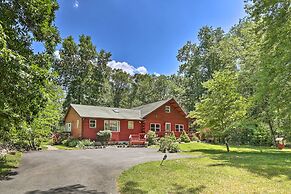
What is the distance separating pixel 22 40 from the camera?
10219 millimetres

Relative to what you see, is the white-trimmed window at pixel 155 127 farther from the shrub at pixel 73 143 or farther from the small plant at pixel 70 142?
the shrub at pixel 73 143

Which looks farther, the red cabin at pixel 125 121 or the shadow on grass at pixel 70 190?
the red cabin at pixel 125 121

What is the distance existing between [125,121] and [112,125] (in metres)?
1.77

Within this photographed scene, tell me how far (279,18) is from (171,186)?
10.9 metres

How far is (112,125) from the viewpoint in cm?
3088

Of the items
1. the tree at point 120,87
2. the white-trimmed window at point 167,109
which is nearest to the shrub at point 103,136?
the white-trimmed window at point 167,109

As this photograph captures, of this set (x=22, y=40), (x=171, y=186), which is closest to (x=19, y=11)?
(x=22, y=40)

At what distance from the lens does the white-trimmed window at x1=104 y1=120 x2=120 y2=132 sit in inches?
1198

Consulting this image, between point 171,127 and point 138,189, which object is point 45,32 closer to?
point 138,189

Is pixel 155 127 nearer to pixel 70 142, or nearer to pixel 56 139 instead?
pixel 70 142

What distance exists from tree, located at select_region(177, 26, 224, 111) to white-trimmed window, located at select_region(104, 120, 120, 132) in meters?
20.1

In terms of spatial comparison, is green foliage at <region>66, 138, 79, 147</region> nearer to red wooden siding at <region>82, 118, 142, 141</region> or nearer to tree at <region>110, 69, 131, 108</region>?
red wooden siding at <region>82, 118, 142, 141</region>

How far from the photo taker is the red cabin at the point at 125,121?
2927 centimetres

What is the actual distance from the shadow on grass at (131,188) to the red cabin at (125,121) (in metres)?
19.2
